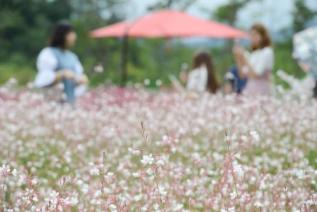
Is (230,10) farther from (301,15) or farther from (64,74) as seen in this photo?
(64,74)

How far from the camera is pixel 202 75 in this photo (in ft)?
47.9

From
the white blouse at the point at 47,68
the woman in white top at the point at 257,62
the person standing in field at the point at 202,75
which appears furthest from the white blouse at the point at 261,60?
the white blouse at the point at 47,68

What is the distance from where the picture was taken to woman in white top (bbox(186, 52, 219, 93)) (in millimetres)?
14586

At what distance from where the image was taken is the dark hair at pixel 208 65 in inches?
575

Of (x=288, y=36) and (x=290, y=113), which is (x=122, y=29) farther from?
(x=288, y=36)

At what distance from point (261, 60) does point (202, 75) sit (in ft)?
9.61

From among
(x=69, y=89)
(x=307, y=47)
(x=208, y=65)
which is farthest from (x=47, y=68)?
(x=208, y=65)

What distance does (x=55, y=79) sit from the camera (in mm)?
10836

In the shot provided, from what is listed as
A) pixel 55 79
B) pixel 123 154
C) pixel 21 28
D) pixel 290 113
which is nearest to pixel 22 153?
pixel 123 154

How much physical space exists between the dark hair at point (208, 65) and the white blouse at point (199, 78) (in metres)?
0.09

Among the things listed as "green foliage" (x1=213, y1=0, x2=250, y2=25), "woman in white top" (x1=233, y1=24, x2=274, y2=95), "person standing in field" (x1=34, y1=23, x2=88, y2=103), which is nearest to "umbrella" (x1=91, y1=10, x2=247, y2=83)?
"woman in white top" (x1=233, y1=24, x2=274, y2=95)

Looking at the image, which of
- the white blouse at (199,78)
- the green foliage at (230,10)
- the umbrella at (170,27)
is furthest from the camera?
the green foliage at (230,10)

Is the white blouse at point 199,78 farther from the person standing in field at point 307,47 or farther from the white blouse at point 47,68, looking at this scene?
the white blouse at point 47,68

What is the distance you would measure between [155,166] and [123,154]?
4.31 m
